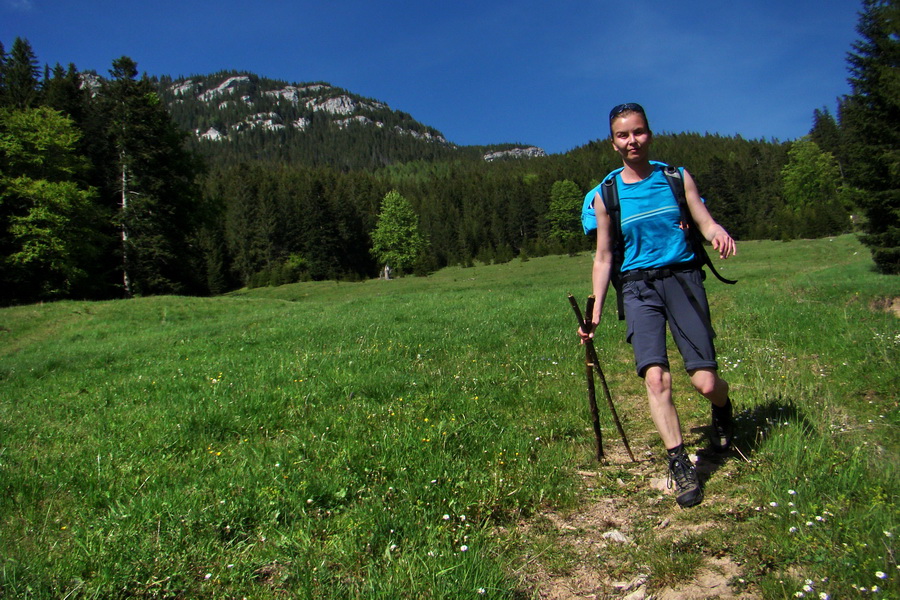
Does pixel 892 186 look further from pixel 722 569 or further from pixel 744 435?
pixel 722 569

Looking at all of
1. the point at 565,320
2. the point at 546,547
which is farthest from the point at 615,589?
the point at 565,320

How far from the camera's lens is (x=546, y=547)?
10.6 feet

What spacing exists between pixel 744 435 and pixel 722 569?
2.16 metres

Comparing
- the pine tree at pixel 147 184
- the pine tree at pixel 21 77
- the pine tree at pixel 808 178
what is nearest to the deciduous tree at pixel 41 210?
the pine tree at pixel 147 184

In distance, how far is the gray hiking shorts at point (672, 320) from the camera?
13.0 ft

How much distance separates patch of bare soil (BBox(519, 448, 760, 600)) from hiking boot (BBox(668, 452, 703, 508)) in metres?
0.07

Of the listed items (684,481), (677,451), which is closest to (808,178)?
(677,451)

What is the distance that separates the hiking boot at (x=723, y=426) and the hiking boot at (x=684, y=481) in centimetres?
87

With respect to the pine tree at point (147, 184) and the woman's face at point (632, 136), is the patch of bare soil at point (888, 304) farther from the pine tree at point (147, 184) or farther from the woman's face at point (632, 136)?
the pine tree at point (147, 184)

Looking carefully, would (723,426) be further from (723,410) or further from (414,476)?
(414,476)

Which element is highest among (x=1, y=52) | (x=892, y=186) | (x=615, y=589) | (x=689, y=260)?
(x=1, y=52)

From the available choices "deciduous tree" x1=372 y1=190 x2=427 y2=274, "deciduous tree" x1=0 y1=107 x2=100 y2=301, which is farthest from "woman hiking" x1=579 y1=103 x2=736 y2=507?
"deciduous tree" x1=372 y1=190 x2=427 y2=274

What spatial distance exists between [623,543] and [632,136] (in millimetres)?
3069

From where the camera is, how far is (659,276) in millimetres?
4117
